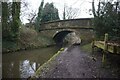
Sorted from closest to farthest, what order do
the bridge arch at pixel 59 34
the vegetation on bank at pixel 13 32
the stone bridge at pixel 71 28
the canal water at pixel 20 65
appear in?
the canal water at pixel 20 65, the vegetation on bank at pixel 13 32, the stone bridge at pixel 71 28, the bridge arch at pixel 59 34

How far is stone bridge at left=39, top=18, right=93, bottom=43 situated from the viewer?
71.9 ft

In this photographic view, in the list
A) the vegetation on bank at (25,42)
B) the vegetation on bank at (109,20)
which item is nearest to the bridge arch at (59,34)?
the vegetation on bank at (25,42)

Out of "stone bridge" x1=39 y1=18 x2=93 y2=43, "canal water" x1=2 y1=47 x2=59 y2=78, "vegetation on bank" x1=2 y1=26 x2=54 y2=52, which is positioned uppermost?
"stone bridge" x1=39 y1=18 x2=93 y2=43

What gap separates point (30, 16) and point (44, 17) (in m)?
3.78

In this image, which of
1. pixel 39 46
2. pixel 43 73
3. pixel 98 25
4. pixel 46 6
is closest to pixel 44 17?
pixel 46 6

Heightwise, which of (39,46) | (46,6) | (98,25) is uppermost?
(46,6)

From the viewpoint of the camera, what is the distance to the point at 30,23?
94.1 feet

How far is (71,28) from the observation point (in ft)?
79.4

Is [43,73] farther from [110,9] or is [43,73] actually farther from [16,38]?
[16,38]

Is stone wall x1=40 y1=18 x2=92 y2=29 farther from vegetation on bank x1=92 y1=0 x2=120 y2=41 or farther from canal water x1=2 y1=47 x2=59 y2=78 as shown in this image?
canal water x1=2 y1=47 x2=59 y2=78

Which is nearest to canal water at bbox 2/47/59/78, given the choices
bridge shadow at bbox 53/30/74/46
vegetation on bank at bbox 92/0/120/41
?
vegetation on bank at bbox 92/0/120/41

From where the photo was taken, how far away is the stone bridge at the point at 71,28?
21906mm

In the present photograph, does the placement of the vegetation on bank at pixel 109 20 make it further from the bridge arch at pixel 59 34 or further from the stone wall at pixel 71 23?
the bridge arch at pixel 59 34

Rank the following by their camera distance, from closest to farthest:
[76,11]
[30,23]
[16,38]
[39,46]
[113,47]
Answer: [113,47], [16,38], [39,46], [30,23], [76,11]
